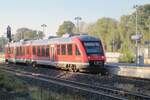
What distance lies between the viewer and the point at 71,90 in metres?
19.6

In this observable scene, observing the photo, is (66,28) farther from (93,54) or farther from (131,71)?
(131,71)

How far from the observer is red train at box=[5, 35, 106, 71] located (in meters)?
31.4

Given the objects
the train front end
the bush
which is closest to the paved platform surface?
the train front end

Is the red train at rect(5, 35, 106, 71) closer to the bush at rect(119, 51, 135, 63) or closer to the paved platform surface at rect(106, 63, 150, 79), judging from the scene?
the paved platform surface at rect(106, 63, 150, 79)

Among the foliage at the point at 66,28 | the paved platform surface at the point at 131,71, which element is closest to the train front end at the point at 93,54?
the paved platform surface at the point at 131,71

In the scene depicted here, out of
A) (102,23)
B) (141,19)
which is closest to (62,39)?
(141,19)

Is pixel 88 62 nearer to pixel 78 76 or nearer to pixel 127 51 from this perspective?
pixel 78 76

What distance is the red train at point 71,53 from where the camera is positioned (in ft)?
103

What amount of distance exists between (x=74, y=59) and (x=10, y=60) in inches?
972

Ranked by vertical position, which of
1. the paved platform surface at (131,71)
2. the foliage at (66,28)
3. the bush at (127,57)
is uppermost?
the foliage at (66,28)

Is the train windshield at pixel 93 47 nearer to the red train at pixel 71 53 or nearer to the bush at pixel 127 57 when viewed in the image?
the red train at pixel 71 53

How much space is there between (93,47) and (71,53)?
1.86 m

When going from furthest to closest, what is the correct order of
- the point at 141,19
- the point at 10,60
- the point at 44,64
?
the point at 141,19, the point at 10,60, the point at 44,64

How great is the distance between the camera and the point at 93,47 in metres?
32.2
